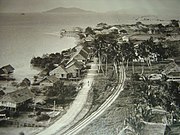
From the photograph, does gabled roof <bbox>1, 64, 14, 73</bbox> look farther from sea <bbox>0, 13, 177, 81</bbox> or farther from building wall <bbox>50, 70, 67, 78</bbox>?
building wall <bbox>50, 70, 67, 78</bbox>

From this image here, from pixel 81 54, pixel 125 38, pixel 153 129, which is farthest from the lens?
pixel 125 38

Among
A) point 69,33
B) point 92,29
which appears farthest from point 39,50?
point 92,29

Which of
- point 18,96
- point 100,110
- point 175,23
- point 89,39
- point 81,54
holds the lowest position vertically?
point 100,110

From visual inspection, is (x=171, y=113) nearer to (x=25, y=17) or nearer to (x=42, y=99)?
(x=42, y=99)

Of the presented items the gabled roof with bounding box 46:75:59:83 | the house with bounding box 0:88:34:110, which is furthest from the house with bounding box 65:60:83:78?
the house with bounding box 0:88:34:110

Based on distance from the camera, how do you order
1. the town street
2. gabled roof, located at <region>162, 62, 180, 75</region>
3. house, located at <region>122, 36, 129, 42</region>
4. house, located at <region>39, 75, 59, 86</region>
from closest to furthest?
the town street → house, located at <region>39, 75, 59, 86</region> → gabled roof, located at <region>162, 62, 180, 75</region> → house, located at <region>122, 36, 129, 42</region>

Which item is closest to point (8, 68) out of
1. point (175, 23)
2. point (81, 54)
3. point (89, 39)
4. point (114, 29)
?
point (81, 54)

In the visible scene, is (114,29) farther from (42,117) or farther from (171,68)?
(42,117)
